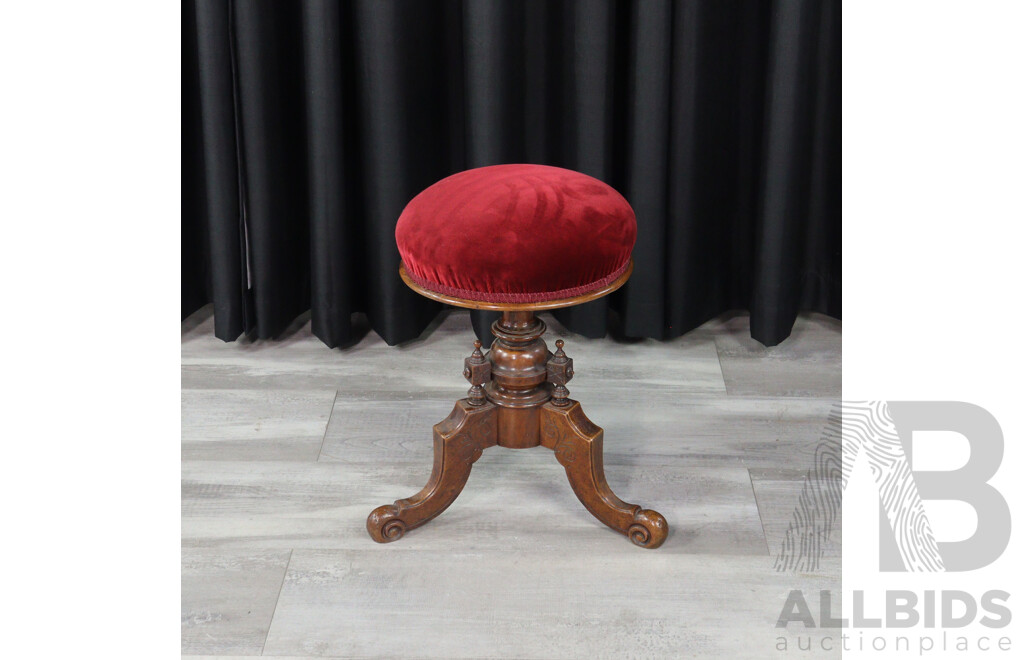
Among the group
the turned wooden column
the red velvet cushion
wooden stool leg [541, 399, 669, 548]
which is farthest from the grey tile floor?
the red velvet cushion

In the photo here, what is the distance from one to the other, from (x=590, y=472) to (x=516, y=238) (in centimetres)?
41

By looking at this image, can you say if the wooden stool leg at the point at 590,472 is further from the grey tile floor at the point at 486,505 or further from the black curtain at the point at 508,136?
the black curtain at the point at 508,136

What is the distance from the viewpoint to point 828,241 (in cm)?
221

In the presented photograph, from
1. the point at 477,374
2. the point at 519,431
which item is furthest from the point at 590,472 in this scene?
the point at 477,374

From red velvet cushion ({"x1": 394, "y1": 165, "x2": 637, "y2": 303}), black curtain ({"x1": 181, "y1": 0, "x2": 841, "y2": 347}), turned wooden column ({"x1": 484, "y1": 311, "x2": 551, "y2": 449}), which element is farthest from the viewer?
black curtain ({"x1": 181, "y1": 0, "x2": 841, "y2": 347})

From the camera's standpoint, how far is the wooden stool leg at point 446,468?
1.53 metres

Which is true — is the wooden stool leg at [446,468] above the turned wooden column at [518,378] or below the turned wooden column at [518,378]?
below

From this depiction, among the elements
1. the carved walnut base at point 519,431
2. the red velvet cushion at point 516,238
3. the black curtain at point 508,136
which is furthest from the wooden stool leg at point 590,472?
the black curtain at point 508,136

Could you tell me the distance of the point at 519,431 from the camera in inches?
60.8

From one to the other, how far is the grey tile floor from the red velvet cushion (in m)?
0.42

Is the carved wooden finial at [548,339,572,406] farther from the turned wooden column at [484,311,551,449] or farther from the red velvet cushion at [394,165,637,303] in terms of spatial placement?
the red velvet cushion at [394,165,637,303]

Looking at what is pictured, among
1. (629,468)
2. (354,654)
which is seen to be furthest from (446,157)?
(354,654)

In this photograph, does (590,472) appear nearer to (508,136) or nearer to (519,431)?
(519,431)

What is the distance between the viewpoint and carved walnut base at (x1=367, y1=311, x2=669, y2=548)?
1520 mm
